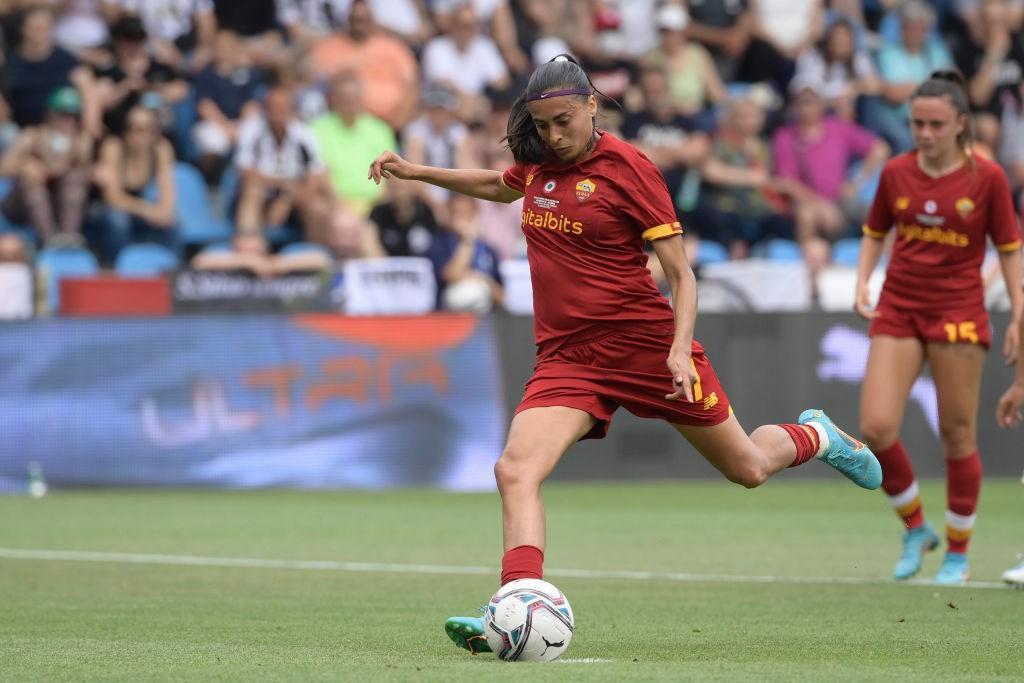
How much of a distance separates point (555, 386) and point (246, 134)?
11.7 metres

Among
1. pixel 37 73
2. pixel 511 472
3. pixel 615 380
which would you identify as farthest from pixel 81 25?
pixel 511 472

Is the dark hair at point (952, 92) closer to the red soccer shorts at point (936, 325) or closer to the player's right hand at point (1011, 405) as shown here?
the red soccer shorts at point (936, 325)

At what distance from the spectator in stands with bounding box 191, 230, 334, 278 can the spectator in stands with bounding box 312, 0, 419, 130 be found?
9.45ft

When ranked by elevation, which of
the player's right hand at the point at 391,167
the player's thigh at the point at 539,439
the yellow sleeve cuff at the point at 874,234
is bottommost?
the player's thigh at the point at 539,439

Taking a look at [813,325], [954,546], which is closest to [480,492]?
[813,325]

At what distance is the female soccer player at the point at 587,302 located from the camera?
21.6ft

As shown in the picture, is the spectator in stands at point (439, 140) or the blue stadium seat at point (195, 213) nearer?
the blue stadium seat at point (195, 213)

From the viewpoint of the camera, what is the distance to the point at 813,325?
1600 centimetres

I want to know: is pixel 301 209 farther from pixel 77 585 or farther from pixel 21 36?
pixel 77 585

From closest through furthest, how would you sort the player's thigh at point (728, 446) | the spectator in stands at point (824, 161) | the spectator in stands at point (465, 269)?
1. the player's thigh at point (728, 446)
2. the spectator in stands at point (465, 269)
3. the spectator in stands at point (824, 161)

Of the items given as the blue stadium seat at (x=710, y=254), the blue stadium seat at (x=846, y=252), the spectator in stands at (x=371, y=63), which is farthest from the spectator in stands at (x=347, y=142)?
the blue stadium seat at (x=846, y=252)

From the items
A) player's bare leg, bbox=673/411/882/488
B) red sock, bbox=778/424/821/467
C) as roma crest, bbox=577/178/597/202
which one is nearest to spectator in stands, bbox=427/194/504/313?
player's bare leg, bbox=673/411/882/488

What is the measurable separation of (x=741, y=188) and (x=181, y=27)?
21.1 feet

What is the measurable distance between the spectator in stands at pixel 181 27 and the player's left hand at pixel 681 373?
1324cm
